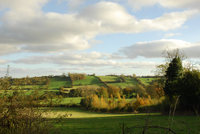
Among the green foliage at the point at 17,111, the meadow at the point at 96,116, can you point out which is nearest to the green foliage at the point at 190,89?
the meadow at the point at 96,116

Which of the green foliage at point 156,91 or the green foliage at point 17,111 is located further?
the green foliage at point 156,91

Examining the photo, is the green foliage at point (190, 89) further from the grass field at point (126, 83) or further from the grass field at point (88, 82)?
the grass field at point (88, 82)

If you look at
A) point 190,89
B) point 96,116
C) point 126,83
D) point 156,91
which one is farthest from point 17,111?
point 126,83

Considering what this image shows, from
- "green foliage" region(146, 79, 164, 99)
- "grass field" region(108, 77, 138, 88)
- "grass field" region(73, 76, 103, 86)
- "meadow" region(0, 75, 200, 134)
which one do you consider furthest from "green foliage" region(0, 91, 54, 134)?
"grass field" region(73, 76, 103, 86)

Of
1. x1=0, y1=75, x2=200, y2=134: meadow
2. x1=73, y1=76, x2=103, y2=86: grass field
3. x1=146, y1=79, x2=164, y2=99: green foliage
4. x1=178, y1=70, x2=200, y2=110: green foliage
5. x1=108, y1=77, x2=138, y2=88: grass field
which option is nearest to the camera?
x1=0, y1=75, x2=200, y2=134: meadow

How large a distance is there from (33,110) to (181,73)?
87.9ft

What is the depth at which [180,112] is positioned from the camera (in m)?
23.1

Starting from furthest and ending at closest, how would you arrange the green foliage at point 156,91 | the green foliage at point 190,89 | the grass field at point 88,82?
the grass field at point 88,82, the green foliage at point 156,91, the green foliage at point 190,89

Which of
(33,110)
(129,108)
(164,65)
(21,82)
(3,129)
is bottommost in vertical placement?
(129,108)

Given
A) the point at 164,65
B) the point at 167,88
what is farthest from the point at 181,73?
the point at 164,65

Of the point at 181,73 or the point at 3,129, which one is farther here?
the point at 181,73

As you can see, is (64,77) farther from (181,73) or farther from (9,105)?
(9,105)

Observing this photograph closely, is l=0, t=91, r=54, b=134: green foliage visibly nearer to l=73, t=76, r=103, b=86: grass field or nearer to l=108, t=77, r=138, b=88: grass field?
l=108, t=77, r=138, b=88: grass field

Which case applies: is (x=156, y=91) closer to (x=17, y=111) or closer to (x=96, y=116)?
(x=96, y=116)
